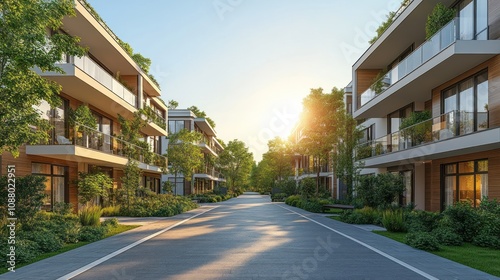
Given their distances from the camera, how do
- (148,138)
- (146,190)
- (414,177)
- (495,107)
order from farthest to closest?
(148,138) < (146,190) < (414,177) < (495,107)

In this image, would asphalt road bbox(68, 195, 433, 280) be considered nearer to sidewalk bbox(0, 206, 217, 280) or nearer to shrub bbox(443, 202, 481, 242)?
sidewalk bbox(0, 206, 217, 280)

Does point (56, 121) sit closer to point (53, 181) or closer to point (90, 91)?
point (90, 91)

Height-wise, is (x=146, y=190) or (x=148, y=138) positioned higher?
(x=148, y=138)

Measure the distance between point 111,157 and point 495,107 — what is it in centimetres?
1716

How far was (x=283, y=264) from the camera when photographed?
27.3 feet

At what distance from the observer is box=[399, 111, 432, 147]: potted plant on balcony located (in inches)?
711

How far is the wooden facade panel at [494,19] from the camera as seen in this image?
47.1ft

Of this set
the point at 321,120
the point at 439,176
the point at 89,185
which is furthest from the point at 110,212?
the point at 321,120

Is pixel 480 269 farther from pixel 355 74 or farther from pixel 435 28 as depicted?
pixel 355 74

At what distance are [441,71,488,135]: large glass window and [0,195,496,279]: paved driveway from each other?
6098mm

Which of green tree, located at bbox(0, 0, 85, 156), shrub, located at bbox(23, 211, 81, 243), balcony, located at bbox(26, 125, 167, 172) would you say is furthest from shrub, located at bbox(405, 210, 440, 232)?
balcony, located at bbox(26, 125, 167, 172)

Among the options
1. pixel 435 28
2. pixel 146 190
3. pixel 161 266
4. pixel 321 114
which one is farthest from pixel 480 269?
pixel 321 114

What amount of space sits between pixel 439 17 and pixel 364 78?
39.1 ft

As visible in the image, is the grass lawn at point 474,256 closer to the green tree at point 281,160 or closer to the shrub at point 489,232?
the shrub at point 489,232
